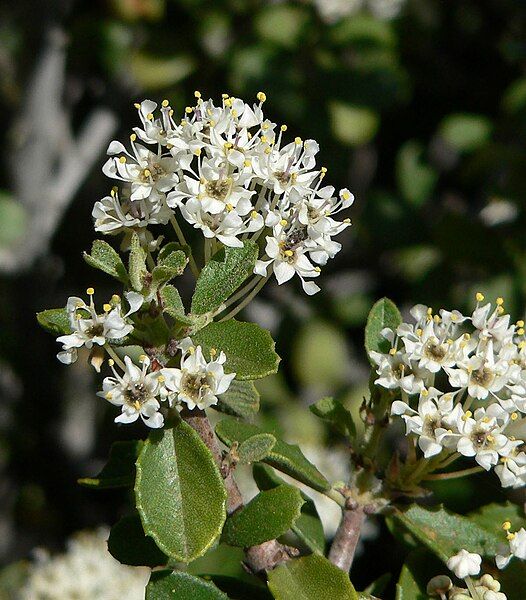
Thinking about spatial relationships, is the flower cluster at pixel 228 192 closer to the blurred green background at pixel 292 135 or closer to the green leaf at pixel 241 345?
the green leaf at pixel 241 345

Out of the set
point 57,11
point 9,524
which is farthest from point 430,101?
point 9,524

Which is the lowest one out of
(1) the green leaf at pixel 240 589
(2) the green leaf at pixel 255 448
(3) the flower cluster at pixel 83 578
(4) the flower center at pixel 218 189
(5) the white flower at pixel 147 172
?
(3) the flower cluster at pixel 83 578

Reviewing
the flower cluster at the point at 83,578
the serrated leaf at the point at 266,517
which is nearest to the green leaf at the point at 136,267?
the serrated leaf at the point at 266,517

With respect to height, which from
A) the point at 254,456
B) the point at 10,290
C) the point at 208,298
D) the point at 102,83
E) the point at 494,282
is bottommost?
the point at 10,290

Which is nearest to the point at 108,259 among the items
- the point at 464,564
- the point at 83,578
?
the point at 464,564

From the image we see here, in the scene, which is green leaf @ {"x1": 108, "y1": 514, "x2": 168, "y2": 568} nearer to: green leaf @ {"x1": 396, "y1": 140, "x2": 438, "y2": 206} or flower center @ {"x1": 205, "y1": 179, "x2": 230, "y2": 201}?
flower center @ {"x1": 205, "y1": 179, "x2": 230, "y2": 201}

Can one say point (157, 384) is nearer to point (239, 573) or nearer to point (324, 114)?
point (239, 573)
